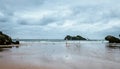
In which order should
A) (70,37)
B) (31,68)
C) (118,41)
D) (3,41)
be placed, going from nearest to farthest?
(31,68), (3,41), (118,41), (70,37)

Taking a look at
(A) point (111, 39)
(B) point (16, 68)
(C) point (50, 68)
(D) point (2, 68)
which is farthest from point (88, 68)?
(A) point (111, 39)

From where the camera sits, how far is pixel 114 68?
14562 mm

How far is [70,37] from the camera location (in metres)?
138

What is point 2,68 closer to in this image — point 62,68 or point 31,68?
point 31,68

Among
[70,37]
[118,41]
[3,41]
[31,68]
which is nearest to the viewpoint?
[31,68]

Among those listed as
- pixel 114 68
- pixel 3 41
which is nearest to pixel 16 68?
pixel 114 68

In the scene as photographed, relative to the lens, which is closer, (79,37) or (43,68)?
(43,68)

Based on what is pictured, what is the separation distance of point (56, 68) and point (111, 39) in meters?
76.5

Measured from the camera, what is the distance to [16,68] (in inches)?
559

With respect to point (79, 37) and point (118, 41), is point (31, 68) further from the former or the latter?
point (79, 37)

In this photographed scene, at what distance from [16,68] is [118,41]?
256ft

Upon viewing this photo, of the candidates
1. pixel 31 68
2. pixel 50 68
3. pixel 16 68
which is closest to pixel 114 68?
pixel 50 68

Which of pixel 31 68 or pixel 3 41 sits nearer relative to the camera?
pixel 31 68

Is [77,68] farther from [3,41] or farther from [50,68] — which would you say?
[3,41]
